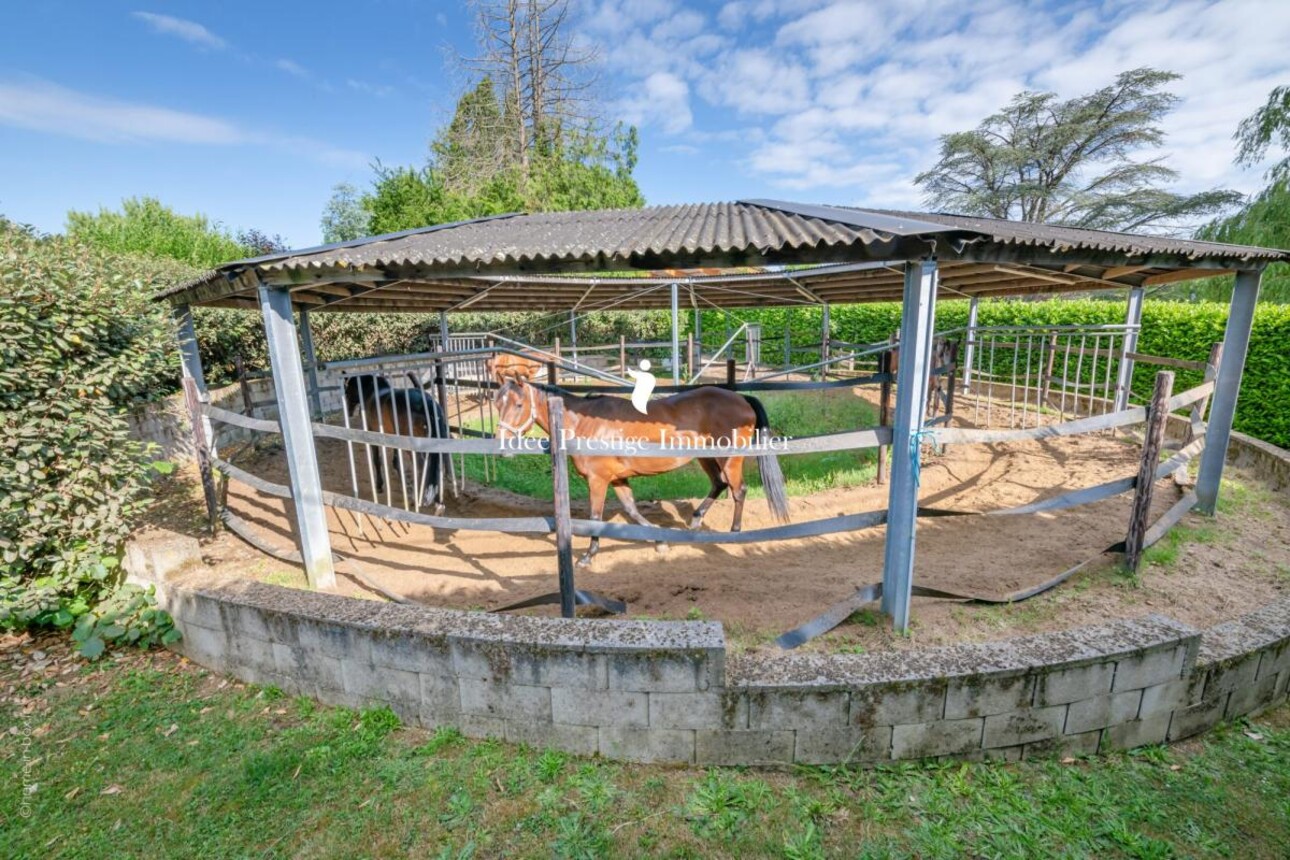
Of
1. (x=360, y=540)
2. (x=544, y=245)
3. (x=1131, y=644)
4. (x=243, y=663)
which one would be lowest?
(x=360, y=540)

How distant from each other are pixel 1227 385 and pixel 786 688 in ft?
19.7

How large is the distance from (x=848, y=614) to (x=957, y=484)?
4744mm

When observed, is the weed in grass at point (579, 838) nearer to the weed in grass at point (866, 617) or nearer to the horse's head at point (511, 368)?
the weed in grass at point (866, 617)

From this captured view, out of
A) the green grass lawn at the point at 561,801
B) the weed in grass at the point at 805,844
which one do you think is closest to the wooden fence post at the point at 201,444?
the green grass lawn at the point at 561,801

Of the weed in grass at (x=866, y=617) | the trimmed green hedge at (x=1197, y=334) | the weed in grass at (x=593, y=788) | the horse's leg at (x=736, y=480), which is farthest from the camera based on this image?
the trimmed green hedge at (x=1197, y=334)

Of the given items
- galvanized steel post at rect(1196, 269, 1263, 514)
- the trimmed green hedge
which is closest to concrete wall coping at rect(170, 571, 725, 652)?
galvanized steel post at rect(1196, 269, 1263, 514)

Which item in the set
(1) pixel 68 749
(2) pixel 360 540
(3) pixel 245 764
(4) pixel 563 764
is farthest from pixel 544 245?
(2) pixel 360 540

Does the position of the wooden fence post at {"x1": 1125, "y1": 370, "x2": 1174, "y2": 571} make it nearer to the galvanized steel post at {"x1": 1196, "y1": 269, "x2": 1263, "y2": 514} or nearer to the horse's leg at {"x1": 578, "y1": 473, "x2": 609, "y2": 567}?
the galvanized steel post at {"x1": 1196, "y1": 269, "x2": 1263, "y2": 514}

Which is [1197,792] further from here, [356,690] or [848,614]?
[356,690]

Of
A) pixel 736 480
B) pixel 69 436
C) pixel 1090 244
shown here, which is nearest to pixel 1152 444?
pixel 1090 244

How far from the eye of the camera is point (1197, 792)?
2.42m

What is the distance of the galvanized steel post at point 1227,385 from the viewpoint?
5055 mm

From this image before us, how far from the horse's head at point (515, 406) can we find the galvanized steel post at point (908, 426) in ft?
10.2

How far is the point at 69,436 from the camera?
3656 millimetres
